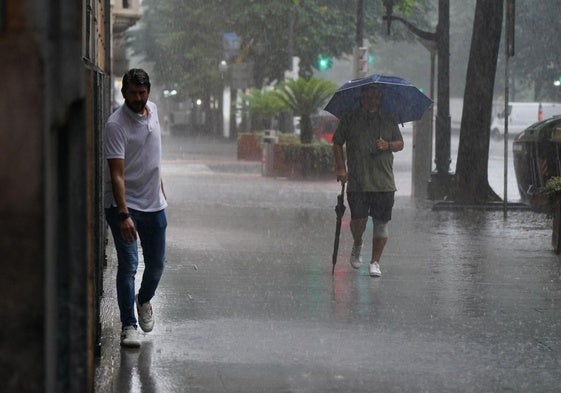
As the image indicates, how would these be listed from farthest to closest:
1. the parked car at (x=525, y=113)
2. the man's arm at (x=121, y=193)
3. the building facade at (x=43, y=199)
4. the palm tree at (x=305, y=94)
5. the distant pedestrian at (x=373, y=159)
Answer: the parked car at (x=525, y=113), the palm tree at (x=305, y=94), the distant pedestrian at (x=373, y=159), the man's arm at (x=121, y=193), the building facade at (x=43, y=199)

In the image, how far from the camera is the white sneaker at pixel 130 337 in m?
7.53

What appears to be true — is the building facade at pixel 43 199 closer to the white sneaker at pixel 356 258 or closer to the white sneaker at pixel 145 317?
the white sneaker at pixel 145 317

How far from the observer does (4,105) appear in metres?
2.48

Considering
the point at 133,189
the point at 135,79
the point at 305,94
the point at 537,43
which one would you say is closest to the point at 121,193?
the point at 133,189

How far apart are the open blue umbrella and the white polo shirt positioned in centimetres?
413

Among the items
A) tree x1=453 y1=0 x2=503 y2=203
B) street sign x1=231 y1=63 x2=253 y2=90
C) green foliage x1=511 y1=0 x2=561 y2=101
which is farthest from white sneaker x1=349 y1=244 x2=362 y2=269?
green foliage x1=511 y1=0 x2=561 y2=101

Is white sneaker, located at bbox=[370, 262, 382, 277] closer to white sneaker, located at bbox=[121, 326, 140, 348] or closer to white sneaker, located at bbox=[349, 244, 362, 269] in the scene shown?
white sneaker, located at bbox=[349, 244, 362, 269]

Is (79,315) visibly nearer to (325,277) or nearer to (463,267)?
(325,277)

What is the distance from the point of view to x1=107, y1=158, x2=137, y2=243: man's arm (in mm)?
7348

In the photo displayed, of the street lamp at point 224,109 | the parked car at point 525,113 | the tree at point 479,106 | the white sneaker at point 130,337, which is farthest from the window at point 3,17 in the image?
the parked car at point 525,113

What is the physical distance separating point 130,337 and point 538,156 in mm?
13020

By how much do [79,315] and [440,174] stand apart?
19166mm

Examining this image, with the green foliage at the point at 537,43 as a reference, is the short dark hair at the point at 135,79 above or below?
below

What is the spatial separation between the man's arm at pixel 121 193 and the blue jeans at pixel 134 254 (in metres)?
0.16
